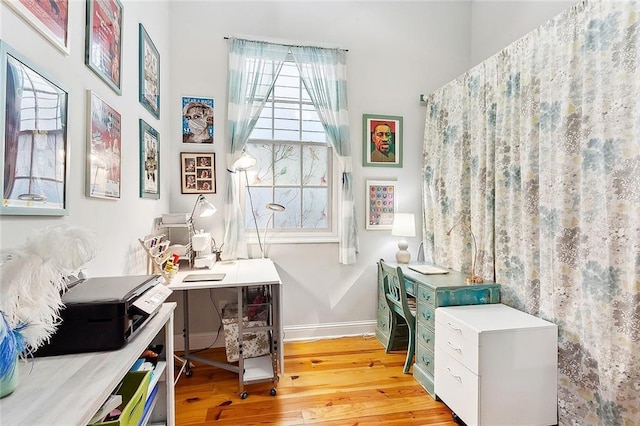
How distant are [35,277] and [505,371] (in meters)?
2.00

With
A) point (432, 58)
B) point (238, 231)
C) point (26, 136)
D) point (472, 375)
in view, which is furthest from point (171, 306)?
point (432, 58)

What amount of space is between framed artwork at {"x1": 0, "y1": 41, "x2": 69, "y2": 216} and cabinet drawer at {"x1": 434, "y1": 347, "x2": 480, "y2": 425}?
6.70ft

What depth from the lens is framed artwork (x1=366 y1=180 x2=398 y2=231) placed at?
2977 millimetres

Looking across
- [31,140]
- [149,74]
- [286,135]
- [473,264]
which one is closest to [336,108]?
[286,135]

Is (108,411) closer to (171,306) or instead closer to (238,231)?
(171,306)

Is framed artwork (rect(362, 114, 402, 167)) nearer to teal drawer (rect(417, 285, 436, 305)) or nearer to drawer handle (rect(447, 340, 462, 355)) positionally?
teal drawer (rect(417, 285, 436, 305))

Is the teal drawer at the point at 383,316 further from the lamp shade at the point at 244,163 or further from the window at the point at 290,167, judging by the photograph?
the lamp shade at the point at 244,163

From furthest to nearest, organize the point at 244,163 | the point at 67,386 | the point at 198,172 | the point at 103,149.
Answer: the point at 198,172 → the point at 244,163 → the point at 103,149 → the point at 67,386

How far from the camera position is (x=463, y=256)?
248 centimetres

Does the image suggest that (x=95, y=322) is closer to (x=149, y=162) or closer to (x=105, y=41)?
(x=105, y=41)

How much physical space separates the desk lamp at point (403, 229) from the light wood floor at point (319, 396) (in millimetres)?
823

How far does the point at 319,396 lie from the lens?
6.65 feet

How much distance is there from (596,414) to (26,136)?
2678 mm

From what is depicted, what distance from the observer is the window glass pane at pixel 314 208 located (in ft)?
9.70
